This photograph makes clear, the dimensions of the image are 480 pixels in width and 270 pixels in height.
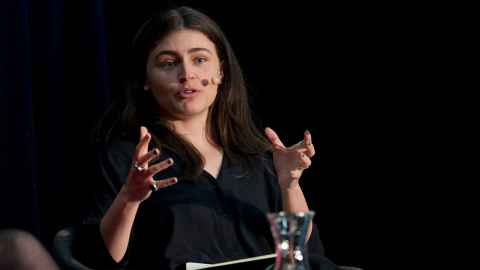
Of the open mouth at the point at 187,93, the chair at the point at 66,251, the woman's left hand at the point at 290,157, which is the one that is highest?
the open mouth at the point at 187,93

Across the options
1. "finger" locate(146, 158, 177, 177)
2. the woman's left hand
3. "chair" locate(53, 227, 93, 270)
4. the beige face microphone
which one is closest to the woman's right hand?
"finger" locate(146, 158, 177, 177)

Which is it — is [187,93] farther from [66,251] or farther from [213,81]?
[66,251]

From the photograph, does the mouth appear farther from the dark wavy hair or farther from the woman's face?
the dark wavy hair

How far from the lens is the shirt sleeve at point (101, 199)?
1.97 meters

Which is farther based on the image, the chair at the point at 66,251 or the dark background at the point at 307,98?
the dark background at the point at 307,98

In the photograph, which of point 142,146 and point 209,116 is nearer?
point 142,146

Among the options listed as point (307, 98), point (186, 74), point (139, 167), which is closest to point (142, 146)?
point (139, 167)

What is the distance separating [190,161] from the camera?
2152 mm

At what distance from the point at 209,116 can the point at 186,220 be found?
0.40m

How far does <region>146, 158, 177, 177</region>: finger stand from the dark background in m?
0.56

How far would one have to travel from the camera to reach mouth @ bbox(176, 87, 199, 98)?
2.16 m

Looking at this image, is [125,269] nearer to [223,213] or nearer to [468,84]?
[223,213]

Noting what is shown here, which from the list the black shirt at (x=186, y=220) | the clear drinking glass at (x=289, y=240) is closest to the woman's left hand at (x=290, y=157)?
the black shirt at (x=186, y=220)

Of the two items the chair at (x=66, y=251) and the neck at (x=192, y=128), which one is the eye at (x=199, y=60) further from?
the chair at (x=66, y=251)
